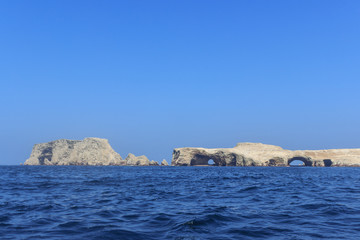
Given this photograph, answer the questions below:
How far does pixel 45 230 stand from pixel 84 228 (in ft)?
3.20

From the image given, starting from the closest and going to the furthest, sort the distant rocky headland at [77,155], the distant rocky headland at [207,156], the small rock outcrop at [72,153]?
1. the distant rocky headland at [207,156]
2. the distant rocky headland at [77,155]
3. the small rock outcrop at [72,153]

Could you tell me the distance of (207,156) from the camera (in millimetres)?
110125

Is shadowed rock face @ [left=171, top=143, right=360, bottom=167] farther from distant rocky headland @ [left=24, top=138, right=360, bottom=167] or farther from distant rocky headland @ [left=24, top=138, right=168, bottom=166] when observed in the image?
distant rocky headland @ [left=24, top=138, right=168, bottom=166]

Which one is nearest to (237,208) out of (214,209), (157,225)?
(214,209)

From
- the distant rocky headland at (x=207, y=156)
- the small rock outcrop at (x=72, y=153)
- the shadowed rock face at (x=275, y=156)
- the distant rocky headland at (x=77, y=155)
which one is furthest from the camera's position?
the small rock outcrop at (x=72, y=153)

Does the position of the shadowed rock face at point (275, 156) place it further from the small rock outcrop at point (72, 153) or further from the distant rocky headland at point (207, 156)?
the small rock outcrop at point (72, 153)

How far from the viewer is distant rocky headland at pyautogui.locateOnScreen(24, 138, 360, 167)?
103m

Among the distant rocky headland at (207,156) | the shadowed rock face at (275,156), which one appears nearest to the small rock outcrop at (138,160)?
the distant rocky headland at (207,156)

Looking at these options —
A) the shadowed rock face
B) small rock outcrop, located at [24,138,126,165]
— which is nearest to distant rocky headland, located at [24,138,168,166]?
small rock outcrop, located at [24,138,126,165]

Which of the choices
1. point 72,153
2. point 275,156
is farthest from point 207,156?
point 72,153

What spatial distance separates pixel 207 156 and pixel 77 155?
2707 inches

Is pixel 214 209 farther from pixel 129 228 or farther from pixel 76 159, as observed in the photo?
pixel 76 159

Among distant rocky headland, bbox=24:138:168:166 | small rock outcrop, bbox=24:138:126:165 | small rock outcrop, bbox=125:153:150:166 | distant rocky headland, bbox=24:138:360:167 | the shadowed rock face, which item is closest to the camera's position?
the shadowed rock face

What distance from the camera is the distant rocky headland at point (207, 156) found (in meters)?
103
